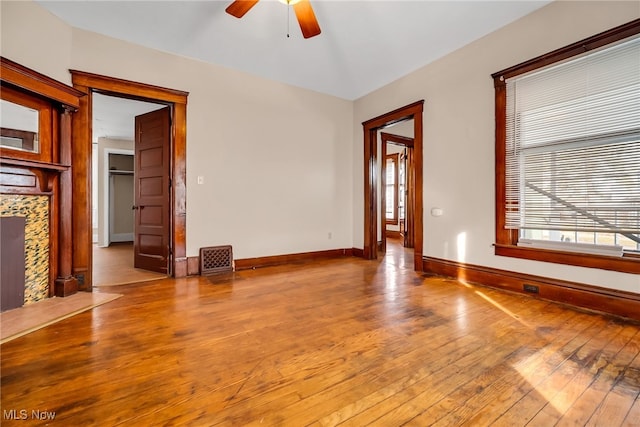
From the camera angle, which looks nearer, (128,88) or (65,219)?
(65,219)

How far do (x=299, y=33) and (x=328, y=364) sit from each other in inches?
135

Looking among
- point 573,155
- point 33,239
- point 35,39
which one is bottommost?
point 33,239

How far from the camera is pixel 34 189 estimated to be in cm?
266

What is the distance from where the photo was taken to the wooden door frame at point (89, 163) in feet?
10.2

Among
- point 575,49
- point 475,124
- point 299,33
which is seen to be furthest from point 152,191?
point 575,49

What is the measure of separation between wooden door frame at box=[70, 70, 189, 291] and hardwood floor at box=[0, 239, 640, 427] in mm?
907

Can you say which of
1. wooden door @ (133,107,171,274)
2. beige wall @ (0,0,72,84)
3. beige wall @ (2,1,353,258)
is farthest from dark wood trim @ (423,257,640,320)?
beige wall @ (0,0,72,84)

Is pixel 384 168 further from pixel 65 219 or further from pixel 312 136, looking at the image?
pixel 65 219

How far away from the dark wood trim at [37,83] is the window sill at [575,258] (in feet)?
15.9

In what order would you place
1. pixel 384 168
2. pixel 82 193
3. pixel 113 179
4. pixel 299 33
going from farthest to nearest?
pixel 113 179 → pixel 384 168 → pixel 299 33 → pixel 82 193

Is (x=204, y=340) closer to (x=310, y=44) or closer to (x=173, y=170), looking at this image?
(x=173, y=170)

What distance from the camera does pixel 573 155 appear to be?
271cm

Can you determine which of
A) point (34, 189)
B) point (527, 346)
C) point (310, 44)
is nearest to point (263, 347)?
point (527, 346)
